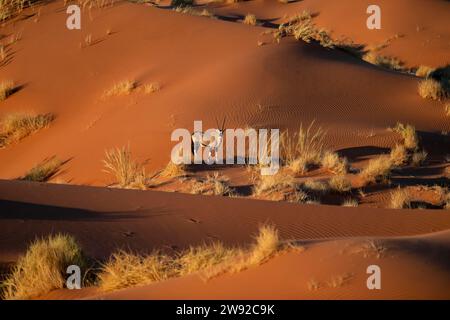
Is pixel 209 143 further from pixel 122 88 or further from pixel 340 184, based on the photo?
pixel 122 88

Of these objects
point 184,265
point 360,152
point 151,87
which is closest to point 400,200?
point 360,152

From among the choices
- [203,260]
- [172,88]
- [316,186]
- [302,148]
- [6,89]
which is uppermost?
[6,89]

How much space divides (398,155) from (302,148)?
2355 mm

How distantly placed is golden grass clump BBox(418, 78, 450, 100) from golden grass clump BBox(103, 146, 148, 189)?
391 inches

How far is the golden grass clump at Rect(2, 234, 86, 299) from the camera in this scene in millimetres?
7125

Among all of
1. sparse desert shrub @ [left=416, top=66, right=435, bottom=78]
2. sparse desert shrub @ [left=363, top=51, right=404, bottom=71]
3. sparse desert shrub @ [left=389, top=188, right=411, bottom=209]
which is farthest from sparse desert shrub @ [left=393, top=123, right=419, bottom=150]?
sparse desert shrub @ [left=363, top=51, right=404, bottom=71]

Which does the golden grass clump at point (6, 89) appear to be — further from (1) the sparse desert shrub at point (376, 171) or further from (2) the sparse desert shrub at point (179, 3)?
(2) the sparse desert shrub at point (179, 3)

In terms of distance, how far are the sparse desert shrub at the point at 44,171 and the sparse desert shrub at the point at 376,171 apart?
780 cm

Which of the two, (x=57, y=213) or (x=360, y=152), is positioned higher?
(x=360, y=152)

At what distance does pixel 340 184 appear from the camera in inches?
484

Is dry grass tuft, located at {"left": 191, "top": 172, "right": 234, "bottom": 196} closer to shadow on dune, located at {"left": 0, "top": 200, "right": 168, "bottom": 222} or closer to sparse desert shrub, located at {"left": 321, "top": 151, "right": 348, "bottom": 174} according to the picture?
shadow on dune, located at {"left": 0, "top": 200, "right": 168, "bottom": 222}

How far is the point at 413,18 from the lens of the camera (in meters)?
35.3

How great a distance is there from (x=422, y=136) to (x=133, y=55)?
10.8 metres

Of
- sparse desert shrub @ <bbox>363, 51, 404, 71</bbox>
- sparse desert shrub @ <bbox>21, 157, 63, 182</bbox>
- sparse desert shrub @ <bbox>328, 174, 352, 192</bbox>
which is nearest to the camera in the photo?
sparse desert shrub @ <bbox>328, 174, 352, 192</bbox>
